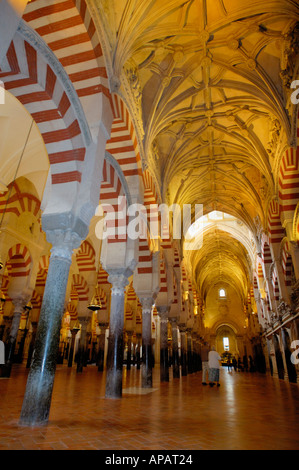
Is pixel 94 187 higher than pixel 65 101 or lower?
lower

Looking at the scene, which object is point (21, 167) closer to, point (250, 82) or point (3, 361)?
point (3, 361)

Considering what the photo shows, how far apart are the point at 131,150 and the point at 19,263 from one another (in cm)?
545

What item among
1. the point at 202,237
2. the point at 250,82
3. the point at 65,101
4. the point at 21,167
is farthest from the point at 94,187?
the point at 202,237

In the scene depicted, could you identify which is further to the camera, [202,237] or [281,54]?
[202,237]

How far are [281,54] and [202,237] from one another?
45.1ft

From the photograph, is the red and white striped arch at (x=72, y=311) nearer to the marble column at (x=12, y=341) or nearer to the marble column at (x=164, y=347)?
the marble column at (x=12, y=341)

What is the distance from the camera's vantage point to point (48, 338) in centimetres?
344

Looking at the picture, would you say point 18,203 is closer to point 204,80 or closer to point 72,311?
point 204,80

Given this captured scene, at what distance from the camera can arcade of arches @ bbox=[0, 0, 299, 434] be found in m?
4.39

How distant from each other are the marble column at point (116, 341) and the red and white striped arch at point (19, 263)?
4707 millimetres

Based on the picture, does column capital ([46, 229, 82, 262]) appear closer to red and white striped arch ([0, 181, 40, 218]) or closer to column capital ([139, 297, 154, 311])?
column capital ([139, 297, 154, 311])

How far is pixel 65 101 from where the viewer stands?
4664 millimetres

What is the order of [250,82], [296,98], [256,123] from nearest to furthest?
[296,98] → [250,82] → [256,123]

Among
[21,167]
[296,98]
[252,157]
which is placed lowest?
[21,167]
